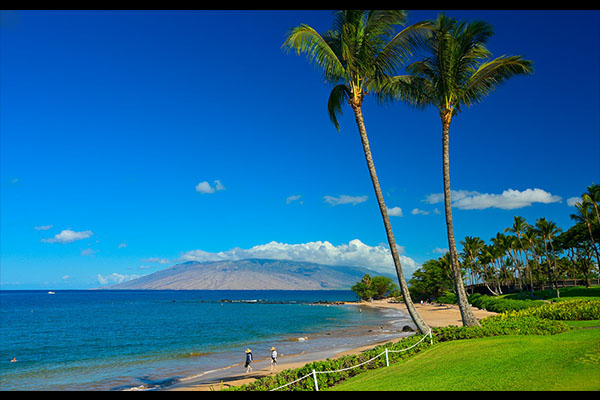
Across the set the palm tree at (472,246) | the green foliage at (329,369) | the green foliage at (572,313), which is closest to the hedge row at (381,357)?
the green foliage at (329,369)

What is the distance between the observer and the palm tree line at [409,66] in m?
18.6

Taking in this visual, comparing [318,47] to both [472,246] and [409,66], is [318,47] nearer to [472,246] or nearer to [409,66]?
[409,66]

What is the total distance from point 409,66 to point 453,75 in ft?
8.74

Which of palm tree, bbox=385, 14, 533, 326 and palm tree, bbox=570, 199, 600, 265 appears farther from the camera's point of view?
palm tree, bbox=570, 199, 600, 265

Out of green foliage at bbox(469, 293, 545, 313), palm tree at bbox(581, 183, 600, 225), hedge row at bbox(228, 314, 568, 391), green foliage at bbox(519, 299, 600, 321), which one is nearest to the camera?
hedge row at bbox(228, 314, 568, 391)

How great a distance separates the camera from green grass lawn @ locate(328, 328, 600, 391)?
10359 mm

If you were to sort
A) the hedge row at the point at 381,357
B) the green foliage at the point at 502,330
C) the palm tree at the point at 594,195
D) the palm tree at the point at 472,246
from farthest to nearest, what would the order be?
the palm tree at the point at 472,246 → the palm tree at the point at 594,195 → the green foliage at the point at 502,330 → the hedge row at the point at 381,357

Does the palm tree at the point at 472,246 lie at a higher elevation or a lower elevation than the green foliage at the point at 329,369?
higher

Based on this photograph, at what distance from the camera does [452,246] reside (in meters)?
20.2

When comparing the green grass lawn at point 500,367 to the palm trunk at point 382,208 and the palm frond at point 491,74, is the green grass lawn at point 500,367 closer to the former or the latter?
the palm trunk at point 382,208

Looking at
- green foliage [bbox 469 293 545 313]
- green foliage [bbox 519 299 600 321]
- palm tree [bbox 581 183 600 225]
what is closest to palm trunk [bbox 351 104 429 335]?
green foliage [bbox 519 299 600 321]

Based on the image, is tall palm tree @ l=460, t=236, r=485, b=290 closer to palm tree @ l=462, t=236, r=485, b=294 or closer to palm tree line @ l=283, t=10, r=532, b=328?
palm tree @ l=462, t=236, r=485, b=294

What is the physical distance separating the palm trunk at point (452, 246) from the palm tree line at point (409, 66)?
0.05 m

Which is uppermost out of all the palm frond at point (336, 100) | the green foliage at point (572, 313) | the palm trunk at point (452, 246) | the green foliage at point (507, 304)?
the palm frond at point (336, 100)
